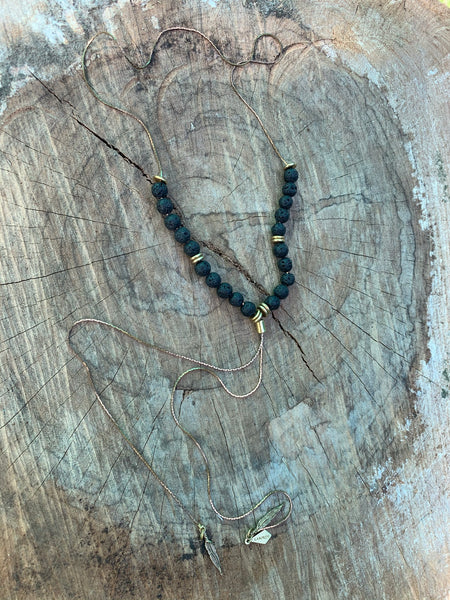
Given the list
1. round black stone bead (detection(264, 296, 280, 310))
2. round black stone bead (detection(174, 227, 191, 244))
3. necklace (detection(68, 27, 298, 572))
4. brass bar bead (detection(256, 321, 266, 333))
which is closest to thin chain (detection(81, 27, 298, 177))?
necklace (detection(68, 27, 298, 572))

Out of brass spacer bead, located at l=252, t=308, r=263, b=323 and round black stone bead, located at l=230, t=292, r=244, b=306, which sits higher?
round black stone bead, located at l=230, t=292, r=244, b=306

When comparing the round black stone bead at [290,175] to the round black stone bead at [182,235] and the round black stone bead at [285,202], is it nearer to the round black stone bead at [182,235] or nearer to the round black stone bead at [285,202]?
the round black stone bead at [285,202]

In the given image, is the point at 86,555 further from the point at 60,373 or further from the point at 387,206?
the point at 387,206

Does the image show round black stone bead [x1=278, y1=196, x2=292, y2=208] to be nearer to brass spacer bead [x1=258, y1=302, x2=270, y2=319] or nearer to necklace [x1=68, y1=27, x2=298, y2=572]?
necklace [x1=68, y1=27, x2=298, y2=572]

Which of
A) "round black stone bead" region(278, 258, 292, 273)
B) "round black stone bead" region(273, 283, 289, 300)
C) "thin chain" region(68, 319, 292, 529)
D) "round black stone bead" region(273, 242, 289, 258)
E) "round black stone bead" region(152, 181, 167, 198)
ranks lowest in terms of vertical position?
"thin chain" region(68, 319, 292, 529)

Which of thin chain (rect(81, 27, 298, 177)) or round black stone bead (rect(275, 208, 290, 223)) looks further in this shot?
round black stone bead (rect(275, 208, 290, 223))

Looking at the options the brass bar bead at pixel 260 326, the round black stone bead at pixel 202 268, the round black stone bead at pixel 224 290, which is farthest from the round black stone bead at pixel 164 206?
the brass bar bead at pixel 260 326

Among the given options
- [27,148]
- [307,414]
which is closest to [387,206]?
[307,414]
